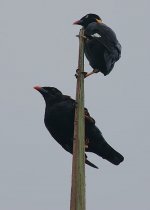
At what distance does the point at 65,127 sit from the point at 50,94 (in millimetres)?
617

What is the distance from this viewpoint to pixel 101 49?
16.8 ft

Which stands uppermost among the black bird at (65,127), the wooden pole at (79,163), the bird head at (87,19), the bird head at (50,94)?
the bird head at (87,19)

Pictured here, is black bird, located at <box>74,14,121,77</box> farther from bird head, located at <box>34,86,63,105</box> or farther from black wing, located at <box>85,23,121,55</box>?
bird head, located at <box>34,86,63,105</box>

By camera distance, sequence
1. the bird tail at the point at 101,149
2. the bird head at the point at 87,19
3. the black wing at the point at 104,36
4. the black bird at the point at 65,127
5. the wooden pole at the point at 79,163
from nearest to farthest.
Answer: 1. the wooden pole at the point at 79,163
2. the black bird at the point at 65,127
3. the bird tail at the point at 101,149
4. the black wing at the point at 104,36
5. the bird head at the point at 87,19

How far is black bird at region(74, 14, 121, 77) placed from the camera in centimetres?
490

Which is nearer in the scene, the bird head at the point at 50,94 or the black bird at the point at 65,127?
the black bird at the point at 65,127

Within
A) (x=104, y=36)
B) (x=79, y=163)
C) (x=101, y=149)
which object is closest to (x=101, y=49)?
(x=104, y=36)

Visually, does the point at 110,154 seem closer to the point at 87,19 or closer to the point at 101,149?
the point at 101,149

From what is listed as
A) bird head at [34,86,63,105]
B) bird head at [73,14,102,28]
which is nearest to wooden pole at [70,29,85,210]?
bird head at [34,86,63,105]

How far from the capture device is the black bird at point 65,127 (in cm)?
430

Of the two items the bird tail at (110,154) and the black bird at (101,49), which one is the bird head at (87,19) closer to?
the black bird at (101,49)

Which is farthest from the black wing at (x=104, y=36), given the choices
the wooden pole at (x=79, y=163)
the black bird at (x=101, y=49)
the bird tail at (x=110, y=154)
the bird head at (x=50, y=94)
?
the wooden pole at (x=79, y=163)

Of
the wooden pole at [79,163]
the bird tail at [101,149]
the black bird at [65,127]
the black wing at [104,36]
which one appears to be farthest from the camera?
the black wing at [104,36]

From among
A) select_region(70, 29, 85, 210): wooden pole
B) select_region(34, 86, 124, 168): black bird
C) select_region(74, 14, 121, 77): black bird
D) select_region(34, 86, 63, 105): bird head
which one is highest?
select_region(74, 14, 121, 77): black bird
